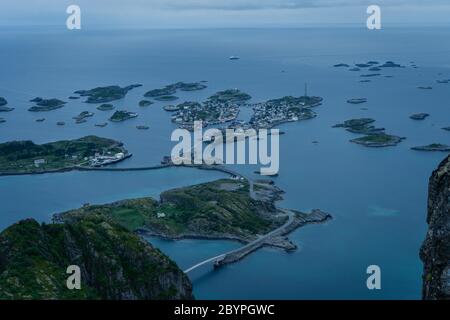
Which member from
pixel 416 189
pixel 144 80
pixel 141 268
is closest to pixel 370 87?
pixel 144 80

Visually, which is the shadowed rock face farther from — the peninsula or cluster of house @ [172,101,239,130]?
cluster of house @ [172,101,239,130]

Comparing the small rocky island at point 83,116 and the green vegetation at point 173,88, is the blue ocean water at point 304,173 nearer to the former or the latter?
the small rocky island at point 83,116

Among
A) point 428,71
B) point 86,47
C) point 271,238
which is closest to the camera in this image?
point 271,238

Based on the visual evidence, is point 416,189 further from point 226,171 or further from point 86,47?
point 86,47

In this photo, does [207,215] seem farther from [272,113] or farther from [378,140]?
[272,113]

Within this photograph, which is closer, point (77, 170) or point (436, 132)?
point (77, 170)

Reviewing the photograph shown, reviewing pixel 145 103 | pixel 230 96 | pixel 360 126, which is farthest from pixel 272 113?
pixel 145 103

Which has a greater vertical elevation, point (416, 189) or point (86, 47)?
point (86, 47)
